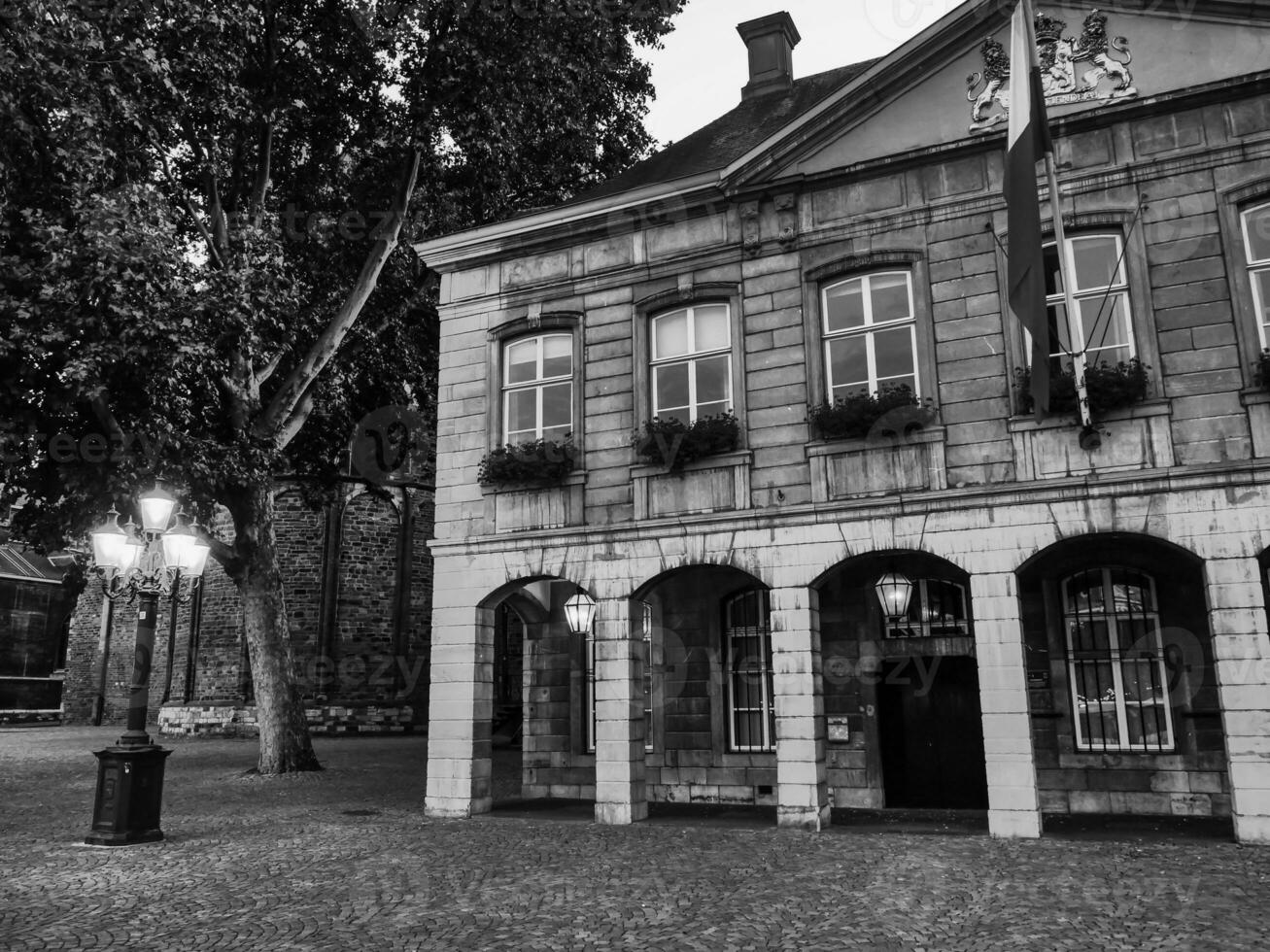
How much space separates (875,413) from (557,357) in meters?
4.74

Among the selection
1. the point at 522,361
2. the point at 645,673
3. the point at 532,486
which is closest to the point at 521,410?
the point at 522,361

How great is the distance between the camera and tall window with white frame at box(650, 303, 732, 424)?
13586 millimetres

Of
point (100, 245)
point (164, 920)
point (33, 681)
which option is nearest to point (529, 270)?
point (100, 245)

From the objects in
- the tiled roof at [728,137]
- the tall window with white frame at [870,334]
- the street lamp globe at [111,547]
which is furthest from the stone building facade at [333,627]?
the tall window with white frame at [870,334]

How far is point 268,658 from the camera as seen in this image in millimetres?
18781

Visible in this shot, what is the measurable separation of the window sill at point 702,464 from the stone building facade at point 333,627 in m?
16.6

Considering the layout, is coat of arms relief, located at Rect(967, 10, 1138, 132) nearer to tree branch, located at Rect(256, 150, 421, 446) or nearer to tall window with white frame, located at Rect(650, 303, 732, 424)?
tall window with white frame, located at Rect(650, 303, 732, 424)

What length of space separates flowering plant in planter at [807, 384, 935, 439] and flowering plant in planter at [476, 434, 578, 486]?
3.44 meters

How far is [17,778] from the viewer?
733 inches

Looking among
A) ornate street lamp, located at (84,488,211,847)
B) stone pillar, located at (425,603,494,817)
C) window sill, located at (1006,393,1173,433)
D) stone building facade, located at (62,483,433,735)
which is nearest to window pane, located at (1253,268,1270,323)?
window sill, located at (1006,393,1173,433)

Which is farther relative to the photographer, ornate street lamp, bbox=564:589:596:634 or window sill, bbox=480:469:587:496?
ornate street lamp, bbox=564:589:596:634

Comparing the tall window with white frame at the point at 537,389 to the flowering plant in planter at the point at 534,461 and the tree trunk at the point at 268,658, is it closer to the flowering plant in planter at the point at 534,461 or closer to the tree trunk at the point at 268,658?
→ the flowering plant in planter at the point at 534,461

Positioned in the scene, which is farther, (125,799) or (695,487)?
(695,487)

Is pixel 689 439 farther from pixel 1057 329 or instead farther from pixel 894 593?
pixel 1057 329
